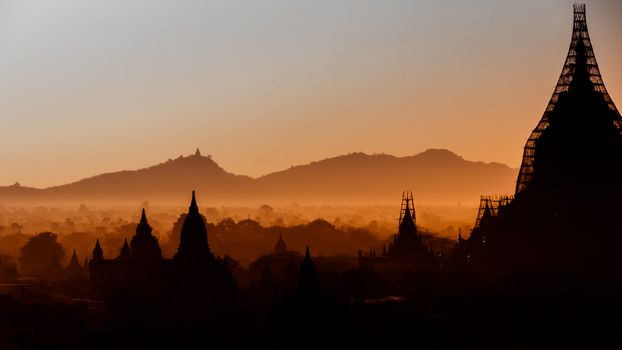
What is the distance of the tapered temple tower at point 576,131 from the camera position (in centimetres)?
12338

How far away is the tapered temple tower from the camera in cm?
12338

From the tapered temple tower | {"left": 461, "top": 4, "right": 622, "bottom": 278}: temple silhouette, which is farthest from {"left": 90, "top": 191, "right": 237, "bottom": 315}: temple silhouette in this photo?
the tapered temple tower

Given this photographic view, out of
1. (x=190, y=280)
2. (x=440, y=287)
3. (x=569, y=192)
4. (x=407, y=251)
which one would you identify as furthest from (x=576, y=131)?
(x=190, y=280)

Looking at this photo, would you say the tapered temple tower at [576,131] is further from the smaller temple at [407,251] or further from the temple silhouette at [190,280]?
the temple silhouette at [190,280]

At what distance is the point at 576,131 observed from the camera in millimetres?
125062

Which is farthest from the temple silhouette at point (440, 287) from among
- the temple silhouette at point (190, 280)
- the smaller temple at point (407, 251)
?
the smaller temple at point (407, 251)

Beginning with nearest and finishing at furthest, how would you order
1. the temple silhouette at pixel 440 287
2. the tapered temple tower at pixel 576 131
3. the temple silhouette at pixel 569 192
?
the temple silhouette at pixel 440 287 → the temple silhouette at pixel 569 192 → the tapered temple tower at pixel 576 131

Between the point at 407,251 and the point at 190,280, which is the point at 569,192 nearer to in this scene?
the point at 407,251

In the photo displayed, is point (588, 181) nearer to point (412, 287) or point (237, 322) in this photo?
point (412, 287)

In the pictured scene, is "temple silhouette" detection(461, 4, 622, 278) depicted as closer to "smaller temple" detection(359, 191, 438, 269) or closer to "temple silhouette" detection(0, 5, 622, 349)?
"temple silhouette" detection(0, 5, 622, 349)

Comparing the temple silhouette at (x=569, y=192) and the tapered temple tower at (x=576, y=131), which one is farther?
the tapered temple tower at (x=576, y=131)

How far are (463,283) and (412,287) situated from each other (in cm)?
593

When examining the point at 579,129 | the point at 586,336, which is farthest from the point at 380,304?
the point at 579,129

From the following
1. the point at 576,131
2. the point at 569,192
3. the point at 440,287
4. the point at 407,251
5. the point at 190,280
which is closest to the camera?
the point at 190,280
